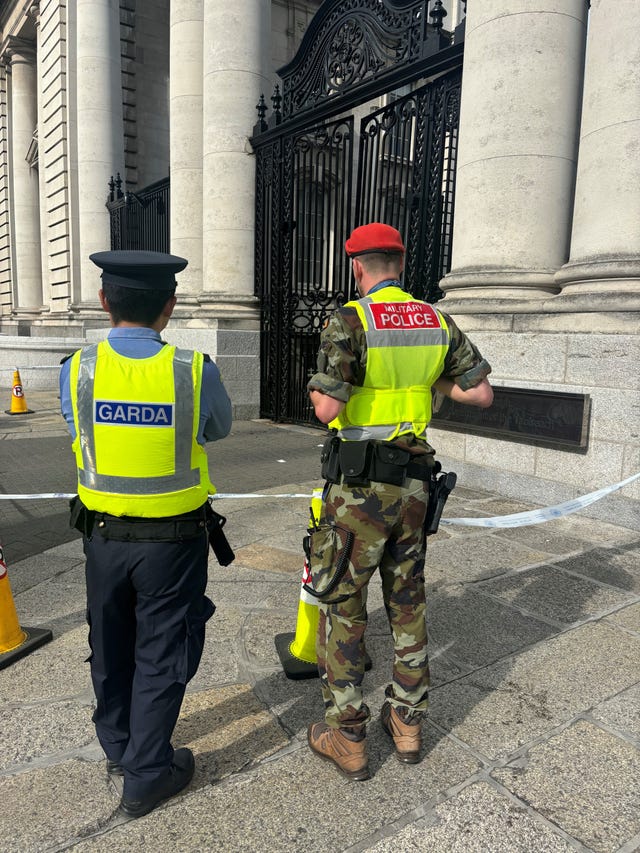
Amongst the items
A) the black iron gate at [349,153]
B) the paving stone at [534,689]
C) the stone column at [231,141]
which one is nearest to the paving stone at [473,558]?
the paving stone at [534,689]

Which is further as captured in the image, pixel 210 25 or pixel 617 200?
pixel 210 25

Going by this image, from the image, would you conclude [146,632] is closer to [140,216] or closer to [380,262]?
[380,262]

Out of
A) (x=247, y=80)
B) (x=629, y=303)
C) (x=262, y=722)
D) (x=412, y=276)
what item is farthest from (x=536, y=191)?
(x=247, y=80)

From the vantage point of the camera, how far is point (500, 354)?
587 centimetres

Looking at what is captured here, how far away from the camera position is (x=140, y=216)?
14719 millimetres

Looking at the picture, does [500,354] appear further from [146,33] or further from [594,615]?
[146,33]

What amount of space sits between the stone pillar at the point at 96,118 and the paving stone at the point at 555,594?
47.6 feet

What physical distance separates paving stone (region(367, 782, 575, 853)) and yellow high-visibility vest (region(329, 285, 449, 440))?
128cm

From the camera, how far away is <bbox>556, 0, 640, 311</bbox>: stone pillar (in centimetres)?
504

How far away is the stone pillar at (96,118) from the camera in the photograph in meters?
14.8

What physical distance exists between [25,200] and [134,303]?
25.1 metres

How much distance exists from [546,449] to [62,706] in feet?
14.3

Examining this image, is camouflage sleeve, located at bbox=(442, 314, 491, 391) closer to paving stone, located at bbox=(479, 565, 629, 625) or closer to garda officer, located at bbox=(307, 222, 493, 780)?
garda officer, located at bbox=(307, 222, 493, 780)

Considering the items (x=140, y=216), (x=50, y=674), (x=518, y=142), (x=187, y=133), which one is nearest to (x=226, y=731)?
(x=50, y=674)
